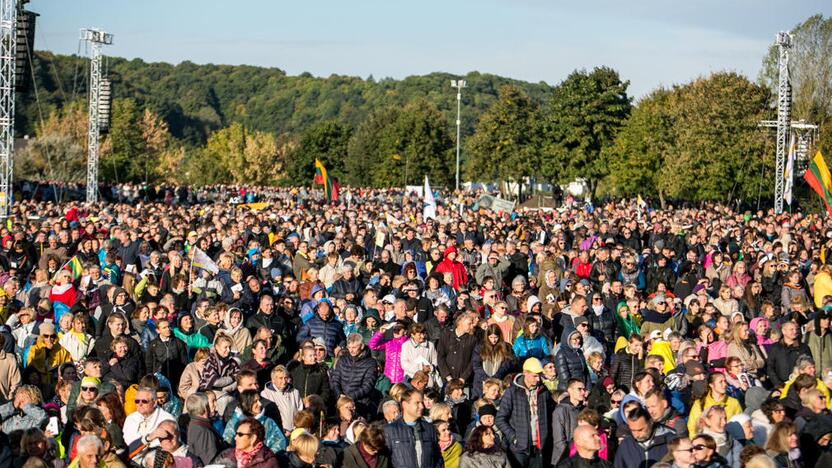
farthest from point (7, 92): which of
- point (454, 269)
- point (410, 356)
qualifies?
point (410, 356)

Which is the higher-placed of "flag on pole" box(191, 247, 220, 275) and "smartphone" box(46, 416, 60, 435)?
"flag on pole" box(191, 247, 220, 275)

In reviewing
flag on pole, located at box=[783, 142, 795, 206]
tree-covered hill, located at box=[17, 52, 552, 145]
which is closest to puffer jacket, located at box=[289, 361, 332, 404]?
flag on pole, located at box=[783, 142, 795, 206]

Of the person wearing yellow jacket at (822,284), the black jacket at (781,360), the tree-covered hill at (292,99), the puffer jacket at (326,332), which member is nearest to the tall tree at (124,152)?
the tree-covered hill at (292,99)

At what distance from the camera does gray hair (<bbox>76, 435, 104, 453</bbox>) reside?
7407mm

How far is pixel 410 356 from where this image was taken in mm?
11727

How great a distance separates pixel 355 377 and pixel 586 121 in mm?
53249

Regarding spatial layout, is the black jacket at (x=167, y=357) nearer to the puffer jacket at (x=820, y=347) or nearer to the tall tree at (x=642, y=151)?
the puffer jacket at (x=820, y=347)

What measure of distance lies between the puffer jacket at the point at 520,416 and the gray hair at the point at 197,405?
231cm

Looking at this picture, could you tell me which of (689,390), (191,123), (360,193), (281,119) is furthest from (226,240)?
(281,119)

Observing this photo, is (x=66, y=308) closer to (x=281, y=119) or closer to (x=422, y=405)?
(x=422, y=405)

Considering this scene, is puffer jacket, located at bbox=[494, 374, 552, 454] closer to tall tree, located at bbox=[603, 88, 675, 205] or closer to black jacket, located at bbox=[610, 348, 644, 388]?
black jacket, located at bbox=[610, 348, 644, 388]

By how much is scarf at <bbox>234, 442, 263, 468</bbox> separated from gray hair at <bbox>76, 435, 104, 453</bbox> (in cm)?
86

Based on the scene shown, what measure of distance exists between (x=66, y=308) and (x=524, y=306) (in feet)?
17.0

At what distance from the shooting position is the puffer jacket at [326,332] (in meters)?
12.8
